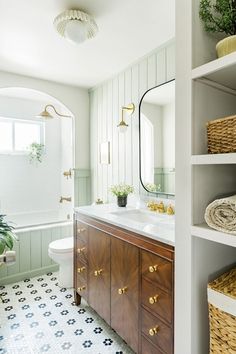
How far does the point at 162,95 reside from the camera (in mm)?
2104

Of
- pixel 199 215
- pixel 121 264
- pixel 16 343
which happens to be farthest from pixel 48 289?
pixel 199 215

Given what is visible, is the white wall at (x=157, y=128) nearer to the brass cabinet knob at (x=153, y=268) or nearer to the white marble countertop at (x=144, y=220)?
the white marble countertop at (x=144, y=220)

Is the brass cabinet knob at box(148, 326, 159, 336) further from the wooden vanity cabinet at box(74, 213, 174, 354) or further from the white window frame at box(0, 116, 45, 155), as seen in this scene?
the white window frame at box(0, 116, 45, 155)

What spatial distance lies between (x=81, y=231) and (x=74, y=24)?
1618 mm

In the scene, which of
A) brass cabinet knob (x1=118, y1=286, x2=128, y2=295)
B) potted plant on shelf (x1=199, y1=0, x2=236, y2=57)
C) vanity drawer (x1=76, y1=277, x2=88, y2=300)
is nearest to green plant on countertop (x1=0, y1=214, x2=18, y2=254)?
vanity drawer (x1=76, y1=277, x2=88, y2=300)

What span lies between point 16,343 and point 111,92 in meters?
2.56

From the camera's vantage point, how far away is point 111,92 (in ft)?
9.25

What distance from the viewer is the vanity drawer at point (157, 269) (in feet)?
4.05

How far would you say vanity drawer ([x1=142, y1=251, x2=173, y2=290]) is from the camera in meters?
1.23

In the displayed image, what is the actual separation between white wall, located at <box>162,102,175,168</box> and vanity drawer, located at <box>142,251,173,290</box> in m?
0.91

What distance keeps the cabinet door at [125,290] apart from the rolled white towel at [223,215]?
67 centimetres

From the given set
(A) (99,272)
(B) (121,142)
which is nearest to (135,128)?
(B) (121,142)

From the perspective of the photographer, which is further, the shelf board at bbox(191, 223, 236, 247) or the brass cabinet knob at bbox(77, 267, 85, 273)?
the brass cabinet knob at bbox(77, 267, 85, 273)

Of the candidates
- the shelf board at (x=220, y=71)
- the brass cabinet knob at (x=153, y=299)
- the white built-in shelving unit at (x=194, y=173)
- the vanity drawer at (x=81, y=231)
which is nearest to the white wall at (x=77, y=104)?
the vanity drawer at (x=81, y=231)
